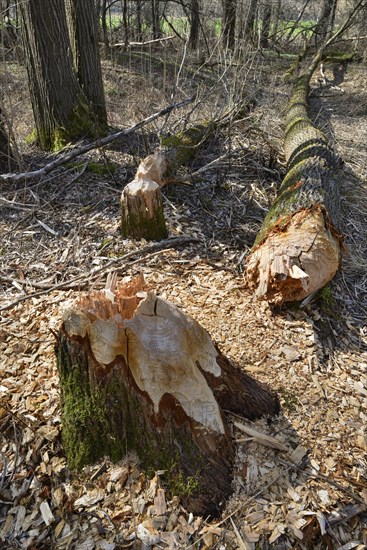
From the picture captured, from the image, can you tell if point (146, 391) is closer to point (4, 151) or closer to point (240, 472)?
point (240, 472)

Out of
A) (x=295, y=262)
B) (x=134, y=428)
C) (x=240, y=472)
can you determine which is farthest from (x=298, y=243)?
(x=134, y=428)

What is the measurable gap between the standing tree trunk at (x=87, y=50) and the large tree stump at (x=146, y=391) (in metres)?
4.60

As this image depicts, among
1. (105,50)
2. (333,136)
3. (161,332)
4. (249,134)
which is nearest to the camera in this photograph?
(161,332)

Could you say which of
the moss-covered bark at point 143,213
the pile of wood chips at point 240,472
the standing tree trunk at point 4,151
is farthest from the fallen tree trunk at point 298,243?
the standing tree trunk at point 4,151

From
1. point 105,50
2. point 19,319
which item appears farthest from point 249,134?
point 105,50

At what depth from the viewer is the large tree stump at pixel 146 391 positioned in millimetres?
1679

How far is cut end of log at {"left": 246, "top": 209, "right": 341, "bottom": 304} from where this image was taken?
9.07 ft

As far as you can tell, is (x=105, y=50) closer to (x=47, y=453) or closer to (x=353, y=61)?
(x=353, y=61)

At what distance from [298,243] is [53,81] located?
400 centimetres

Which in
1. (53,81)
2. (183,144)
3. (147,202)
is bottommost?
(147,202)

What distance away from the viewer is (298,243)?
288 cm

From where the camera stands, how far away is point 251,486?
1812 mm

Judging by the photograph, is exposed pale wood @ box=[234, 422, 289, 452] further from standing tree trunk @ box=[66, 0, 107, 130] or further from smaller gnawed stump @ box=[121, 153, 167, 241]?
standing tree trunk @ box=[66, 0, 107, 130]

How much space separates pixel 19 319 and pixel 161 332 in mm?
1573
